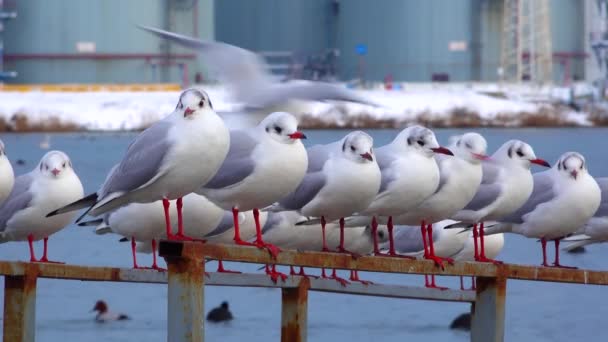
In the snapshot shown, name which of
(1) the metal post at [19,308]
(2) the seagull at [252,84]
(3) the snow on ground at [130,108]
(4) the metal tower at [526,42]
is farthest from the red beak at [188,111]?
(4) the metal tower at [526,42]

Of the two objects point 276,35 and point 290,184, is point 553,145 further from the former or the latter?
point 290,184

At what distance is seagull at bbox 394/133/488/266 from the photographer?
1004cm

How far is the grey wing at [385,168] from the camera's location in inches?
382

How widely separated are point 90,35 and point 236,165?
4971cm

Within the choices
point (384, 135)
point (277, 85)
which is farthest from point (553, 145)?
point (277, 85)

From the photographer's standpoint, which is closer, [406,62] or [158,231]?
[158,231]

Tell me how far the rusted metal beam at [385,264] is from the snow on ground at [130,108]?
4568cm

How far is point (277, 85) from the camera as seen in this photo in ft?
45.8

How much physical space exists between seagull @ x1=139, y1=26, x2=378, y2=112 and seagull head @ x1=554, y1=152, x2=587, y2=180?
2655 millimetres

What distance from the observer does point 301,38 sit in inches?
2608

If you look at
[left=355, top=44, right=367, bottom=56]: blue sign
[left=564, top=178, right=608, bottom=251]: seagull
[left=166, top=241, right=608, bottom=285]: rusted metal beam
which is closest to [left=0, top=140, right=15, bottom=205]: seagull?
[left=166, top=241, right=608, bottom=285]: rusted metal beam

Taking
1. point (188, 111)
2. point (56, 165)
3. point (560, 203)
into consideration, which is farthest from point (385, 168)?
point (56, 165)

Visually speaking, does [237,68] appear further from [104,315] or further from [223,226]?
[104,315]

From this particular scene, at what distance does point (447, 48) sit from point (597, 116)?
19.7 ft
